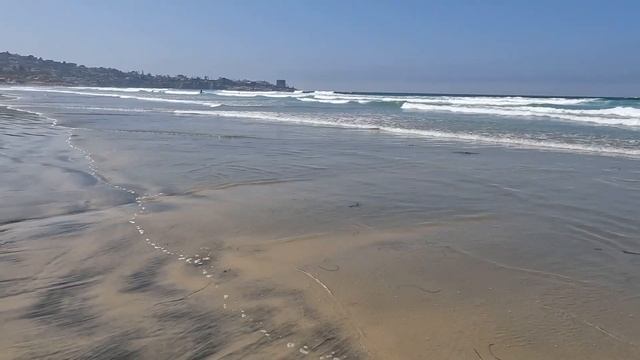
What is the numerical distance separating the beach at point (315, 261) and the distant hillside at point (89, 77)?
11823 cm

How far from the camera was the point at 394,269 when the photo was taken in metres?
4.31

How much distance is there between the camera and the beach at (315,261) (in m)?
3.11

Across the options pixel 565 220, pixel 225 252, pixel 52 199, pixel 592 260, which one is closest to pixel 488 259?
pixel 592 260

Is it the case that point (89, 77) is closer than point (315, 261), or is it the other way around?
point (315, 261)

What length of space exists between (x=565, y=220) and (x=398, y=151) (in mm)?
6445

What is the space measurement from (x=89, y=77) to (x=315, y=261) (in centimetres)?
14747

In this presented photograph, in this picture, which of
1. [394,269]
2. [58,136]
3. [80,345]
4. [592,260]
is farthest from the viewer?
[58,136]

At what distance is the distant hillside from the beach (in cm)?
11823

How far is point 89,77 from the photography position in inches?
5369

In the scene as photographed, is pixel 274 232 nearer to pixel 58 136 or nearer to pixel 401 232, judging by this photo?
pixel 401 232

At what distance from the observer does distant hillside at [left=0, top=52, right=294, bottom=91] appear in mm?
121312

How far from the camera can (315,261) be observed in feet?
14.7

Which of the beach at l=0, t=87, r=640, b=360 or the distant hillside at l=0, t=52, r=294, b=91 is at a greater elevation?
the distant hillside at l=0, t=52, r=294, b=91

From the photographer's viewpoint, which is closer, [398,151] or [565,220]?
[565,220]
